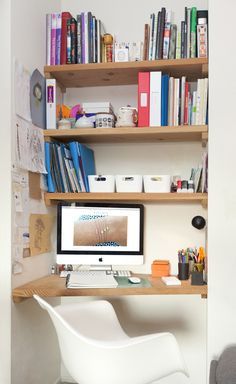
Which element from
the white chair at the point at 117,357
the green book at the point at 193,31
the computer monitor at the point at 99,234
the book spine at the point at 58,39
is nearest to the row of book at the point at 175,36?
the green book at the point at 193,31

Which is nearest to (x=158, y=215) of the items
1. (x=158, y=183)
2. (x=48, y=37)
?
(x=158, y=183)

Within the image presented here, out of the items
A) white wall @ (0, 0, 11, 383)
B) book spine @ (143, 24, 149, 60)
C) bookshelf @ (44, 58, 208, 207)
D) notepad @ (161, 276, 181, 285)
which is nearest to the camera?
white wall @ (0, 0, 11, 383)

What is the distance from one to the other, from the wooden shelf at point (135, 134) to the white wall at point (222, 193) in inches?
5.9

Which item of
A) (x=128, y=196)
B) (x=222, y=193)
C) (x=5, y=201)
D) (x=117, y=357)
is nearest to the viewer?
(x=117, y=357)

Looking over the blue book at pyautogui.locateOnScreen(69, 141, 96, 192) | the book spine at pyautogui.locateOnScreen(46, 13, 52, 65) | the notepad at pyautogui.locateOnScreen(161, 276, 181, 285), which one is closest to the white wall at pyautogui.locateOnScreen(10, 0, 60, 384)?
the book spine at pyautogui.locateOnScreen(46, 13, 52, 65)

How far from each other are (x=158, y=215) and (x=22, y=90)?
1163mm

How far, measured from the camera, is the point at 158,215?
2539mm

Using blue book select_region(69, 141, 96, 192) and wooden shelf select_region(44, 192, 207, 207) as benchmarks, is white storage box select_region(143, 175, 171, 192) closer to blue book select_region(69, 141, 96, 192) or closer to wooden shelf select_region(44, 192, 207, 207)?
wooden shelf select_region(44, 192, 207, 207)

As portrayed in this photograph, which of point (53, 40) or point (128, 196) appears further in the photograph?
point (53, 40)

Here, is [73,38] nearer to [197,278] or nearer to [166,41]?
[166,41]

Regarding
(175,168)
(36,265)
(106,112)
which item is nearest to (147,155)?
(175,168)

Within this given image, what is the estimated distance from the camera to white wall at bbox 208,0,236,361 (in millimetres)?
2031

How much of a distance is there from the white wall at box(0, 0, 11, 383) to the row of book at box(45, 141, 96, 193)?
44 cm

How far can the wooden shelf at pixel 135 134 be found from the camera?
219cm
